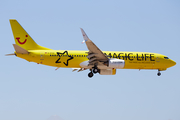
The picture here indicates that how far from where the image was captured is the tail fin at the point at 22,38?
54969mm

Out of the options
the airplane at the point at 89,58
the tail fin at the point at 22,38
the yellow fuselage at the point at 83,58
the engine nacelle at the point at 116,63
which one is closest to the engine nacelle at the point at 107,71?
the airplane at the point at 89,58

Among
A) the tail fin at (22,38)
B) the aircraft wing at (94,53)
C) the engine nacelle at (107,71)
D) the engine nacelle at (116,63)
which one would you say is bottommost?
the engine nacelle at (107,71)

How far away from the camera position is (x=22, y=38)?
55.6 m

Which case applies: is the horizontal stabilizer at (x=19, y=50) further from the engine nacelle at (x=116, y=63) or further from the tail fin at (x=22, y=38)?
the engine nacelle at (x=116, y=63)

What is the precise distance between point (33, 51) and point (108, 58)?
1086 centimetres

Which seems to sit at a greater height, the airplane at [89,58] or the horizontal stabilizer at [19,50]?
the horizontal stabilizer at [19,50]

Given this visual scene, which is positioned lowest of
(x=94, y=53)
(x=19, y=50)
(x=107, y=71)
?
(x=107, y=71)

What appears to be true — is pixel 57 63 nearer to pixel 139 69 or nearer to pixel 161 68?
pixel 139 69

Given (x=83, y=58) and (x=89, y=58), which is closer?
(x=89, y=58)

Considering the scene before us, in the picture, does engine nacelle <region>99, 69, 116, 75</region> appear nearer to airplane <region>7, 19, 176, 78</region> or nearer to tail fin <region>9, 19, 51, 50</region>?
airplane <region>7, 19, 176, 78</region>

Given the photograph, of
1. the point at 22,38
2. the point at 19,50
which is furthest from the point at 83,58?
the point at 22,38

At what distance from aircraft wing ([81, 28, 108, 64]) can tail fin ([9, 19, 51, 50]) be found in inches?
298

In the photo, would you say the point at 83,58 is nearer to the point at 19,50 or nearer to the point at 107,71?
the point at 107,71

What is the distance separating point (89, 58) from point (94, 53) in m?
1.35
